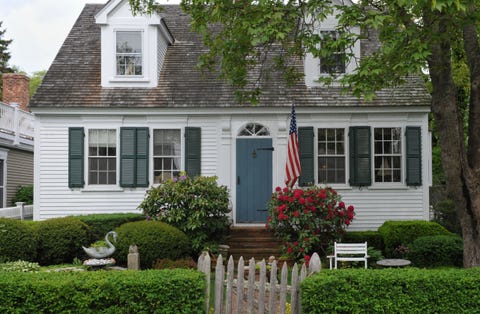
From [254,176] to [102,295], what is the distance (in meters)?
8.89

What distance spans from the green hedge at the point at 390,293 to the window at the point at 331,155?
8283mm

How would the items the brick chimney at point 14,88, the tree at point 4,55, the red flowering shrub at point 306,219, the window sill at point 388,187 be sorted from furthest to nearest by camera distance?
1. the tree at point 4,55
2. the brick chimney at point 14,88
3. the window sill at point 388,187
4. the red flowering shrub at point 306,219

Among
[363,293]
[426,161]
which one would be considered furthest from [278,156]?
[363,293]

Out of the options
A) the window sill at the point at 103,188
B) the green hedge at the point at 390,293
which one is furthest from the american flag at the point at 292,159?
the green hedge at the point at 390,293

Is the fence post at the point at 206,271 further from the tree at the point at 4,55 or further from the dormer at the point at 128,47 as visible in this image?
the tree at the point at 4,55

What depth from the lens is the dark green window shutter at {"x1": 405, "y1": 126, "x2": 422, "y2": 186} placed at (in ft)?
49.5

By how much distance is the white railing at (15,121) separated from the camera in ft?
62.2

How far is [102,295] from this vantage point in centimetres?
694

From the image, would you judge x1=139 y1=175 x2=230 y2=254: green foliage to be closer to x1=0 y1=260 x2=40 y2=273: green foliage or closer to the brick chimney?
x1=0 y1=260 x2=40 y2=273: green foliage

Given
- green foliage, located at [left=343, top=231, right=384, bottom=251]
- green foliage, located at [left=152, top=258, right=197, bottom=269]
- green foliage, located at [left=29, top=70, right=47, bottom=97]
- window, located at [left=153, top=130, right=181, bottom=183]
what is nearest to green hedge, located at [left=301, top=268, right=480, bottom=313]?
green foliage, located at [left=152, top=258, right=197, bottom=269]

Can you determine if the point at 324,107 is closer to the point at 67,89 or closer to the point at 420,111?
the point at 420,111

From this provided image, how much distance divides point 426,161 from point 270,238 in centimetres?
491

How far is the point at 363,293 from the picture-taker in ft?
23.2

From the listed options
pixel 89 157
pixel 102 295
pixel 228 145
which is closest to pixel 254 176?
pixel 228 145
